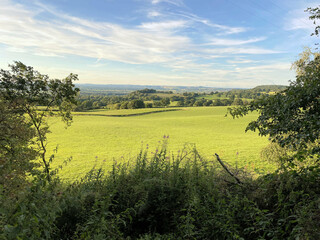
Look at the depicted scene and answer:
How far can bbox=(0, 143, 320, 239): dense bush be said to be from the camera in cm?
316

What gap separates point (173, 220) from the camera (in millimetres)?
4148

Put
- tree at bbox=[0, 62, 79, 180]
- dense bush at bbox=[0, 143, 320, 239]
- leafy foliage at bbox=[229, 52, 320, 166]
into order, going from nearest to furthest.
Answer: dense bush at bbox=[0, 143, 320, 239]
leafy foliage at bbox=[229, 52, 320, 166]
tree at bbox=[0, 62, 79, 180]

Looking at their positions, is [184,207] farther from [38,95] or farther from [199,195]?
[38,95]

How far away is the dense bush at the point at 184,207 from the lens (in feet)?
10.4

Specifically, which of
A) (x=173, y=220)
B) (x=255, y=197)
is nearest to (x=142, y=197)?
(x=173, y=220)

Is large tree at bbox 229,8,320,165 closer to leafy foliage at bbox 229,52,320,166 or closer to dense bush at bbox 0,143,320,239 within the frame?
leafy foliage at bbox 229,52,320,166

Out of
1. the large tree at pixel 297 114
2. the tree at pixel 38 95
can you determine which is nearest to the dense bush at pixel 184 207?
the large tree at pixel 297 114

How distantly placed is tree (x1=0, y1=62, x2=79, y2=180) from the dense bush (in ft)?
12.7

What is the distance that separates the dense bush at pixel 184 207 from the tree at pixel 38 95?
12.7 ft

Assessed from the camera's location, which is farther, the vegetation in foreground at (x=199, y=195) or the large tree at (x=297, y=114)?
the large tree at (x=297, y=114)

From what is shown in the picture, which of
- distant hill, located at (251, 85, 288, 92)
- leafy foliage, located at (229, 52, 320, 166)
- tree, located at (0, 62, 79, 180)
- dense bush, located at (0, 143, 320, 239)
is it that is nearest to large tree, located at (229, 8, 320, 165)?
leafy foliage, located at (229, 52, 320, 166)

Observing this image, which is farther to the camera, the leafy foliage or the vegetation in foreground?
the leafy foliage

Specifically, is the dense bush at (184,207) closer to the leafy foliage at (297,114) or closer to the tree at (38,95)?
the leafy foliage at (297,114)

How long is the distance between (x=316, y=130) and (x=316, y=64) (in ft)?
7.02
